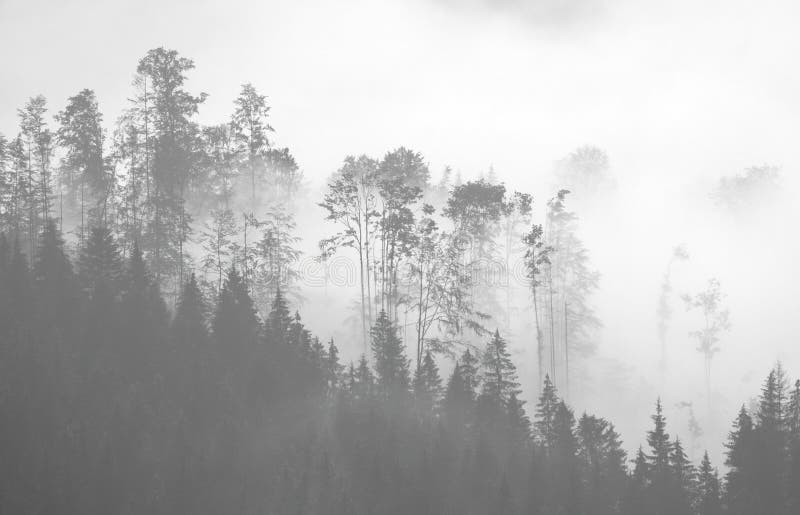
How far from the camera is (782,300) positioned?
8594 centimetres

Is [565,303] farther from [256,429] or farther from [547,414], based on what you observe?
[256,429]

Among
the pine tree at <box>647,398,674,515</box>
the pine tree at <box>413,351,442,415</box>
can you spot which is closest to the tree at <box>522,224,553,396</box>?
the pine tree at <box>413,351,442,415</box>

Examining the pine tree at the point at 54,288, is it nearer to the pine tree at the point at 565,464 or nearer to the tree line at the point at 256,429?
the tree line at the point at 256,429

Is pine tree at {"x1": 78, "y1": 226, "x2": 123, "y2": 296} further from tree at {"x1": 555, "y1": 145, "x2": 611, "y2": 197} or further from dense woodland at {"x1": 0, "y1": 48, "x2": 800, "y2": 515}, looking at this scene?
tree at {"x1": 555, "y1": 145, "x2": 611, "y2": 197}

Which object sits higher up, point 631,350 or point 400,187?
point 400,187

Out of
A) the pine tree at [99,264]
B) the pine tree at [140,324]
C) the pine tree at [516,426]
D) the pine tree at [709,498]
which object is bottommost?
the pine tree at [709,498]

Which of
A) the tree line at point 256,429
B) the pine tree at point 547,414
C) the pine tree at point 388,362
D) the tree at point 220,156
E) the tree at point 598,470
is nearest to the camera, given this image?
the tree line at point 256,429

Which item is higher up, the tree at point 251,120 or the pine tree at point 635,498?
the tree at point 251,120

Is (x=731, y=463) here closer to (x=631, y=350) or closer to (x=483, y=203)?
(x=483, y=203)

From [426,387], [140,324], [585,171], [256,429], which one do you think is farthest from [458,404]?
[585,171]

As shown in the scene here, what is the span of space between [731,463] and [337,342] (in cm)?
3104

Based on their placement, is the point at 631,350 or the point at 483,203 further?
the point at 631,350

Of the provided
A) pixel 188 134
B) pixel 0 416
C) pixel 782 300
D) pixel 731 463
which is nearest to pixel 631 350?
pixel 782 300

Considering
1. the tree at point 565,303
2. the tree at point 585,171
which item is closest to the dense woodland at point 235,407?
the tree at point 565,303
